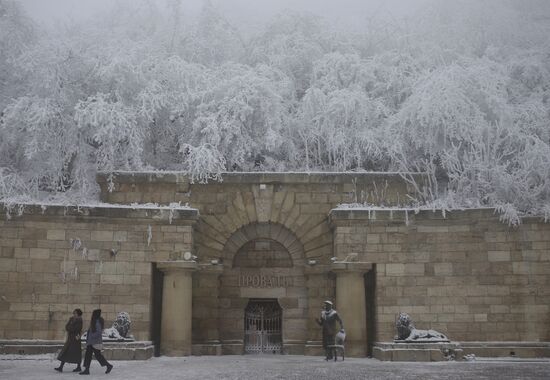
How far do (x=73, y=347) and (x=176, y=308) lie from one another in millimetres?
4718

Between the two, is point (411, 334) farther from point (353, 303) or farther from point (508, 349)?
point (508, 349)

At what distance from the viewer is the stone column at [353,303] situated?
1733 centimetres

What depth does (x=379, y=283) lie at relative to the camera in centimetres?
1748

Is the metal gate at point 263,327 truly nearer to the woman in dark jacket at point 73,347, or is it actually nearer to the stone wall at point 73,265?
the stone wall at point 73,265

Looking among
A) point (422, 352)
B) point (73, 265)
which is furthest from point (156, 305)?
point (422, 352)

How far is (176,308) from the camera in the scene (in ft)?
56.4

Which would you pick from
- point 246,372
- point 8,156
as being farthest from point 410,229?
point 8,156

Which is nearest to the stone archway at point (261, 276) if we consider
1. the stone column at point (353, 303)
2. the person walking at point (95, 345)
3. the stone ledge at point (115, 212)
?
the stone column at point (353, 303)

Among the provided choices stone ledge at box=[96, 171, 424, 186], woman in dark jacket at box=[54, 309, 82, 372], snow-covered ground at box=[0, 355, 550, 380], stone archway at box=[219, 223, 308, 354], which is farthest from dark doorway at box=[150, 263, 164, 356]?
woman in dark jacket at box=[54, 309, 82, 372]

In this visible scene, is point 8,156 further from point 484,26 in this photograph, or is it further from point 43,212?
point 484,26

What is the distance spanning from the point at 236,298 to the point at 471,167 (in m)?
8.46

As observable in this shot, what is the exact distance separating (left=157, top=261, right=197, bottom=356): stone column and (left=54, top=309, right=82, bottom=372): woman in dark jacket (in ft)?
14.3

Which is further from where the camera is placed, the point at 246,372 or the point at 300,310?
the point at 300,310

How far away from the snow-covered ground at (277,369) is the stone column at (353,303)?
3.14 feet
